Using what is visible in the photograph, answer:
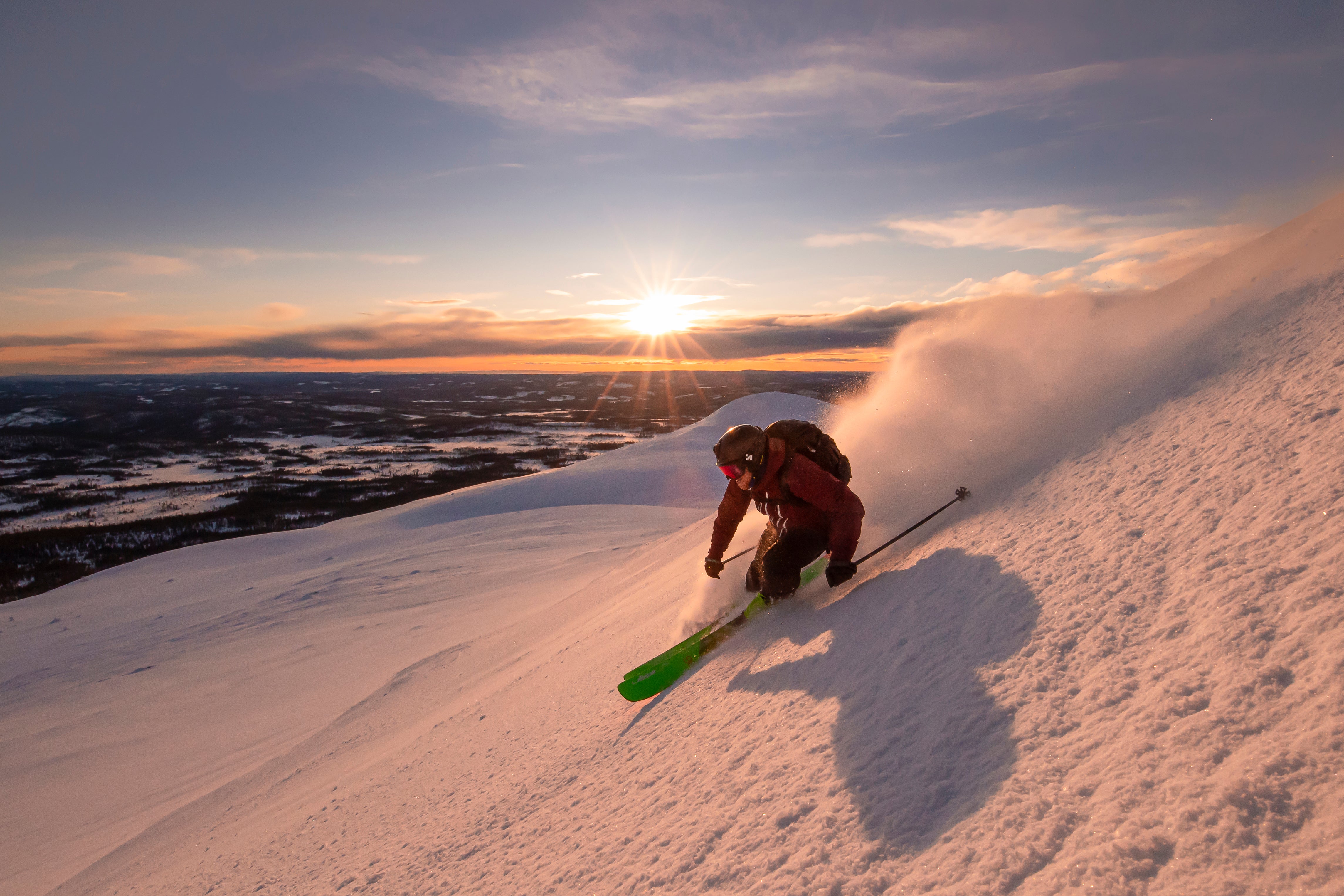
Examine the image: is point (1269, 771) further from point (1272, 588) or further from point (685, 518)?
point (685, 518)

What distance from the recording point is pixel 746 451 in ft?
12.7

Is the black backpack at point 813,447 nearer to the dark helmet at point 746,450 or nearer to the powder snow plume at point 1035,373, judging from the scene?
the dark helmet at point 746,450

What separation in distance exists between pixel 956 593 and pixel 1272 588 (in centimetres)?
119

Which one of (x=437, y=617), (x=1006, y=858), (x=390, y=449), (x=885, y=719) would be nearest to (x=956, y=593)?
(x=885, y=719)

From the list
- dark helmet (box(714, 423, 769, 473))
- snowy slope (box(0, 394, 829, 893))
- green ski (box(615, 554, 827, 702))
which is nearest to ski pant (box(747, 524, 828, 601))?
green ski (box(615, 554, 827, 702))

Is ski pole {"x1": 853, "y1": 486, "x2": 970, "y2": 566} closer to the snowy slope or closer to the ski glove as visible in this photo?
the ski glove

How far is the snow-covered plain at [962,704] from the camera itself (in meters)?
1.59

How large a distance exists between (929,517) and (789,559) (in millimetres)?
979

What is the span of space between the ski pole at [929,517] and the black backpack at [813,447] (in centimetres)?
49

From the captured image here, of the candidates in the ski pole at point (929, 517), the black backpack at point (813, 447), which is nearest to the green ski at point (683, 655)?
the ski pole at point (929, 517)

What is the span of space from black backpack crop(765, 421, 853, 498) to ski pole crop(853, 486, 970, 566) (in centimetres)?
49

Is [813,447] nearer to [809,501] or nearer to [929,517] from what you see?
[809,501]

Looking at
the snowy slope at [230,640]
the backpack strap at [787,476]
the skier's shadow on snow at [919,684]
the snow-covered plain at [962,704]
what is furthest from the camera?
the snowy slope at [230,640]

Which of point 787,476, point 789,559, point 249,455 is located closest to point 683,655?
point 789,559
